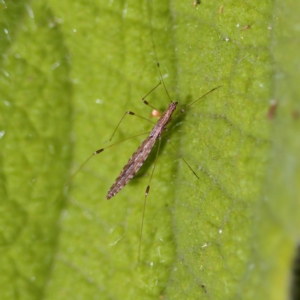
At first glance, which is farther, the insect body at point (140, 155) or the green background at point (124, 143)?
the insect body at point (140, 155)

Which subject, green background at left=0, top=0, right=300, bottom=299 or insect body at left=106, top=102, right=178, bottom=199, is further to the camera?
insect body at left=106, top=102, right=178, bottom=199

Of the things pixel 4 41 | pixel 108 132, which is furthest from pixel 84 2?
pixel 108 132

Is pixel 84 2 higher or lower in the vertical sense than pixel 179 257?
higher

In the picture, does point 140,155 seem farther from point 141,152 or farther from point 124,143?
point 124,143

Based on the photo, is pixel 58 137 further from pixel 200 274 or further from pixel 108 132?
pixel 200 274
